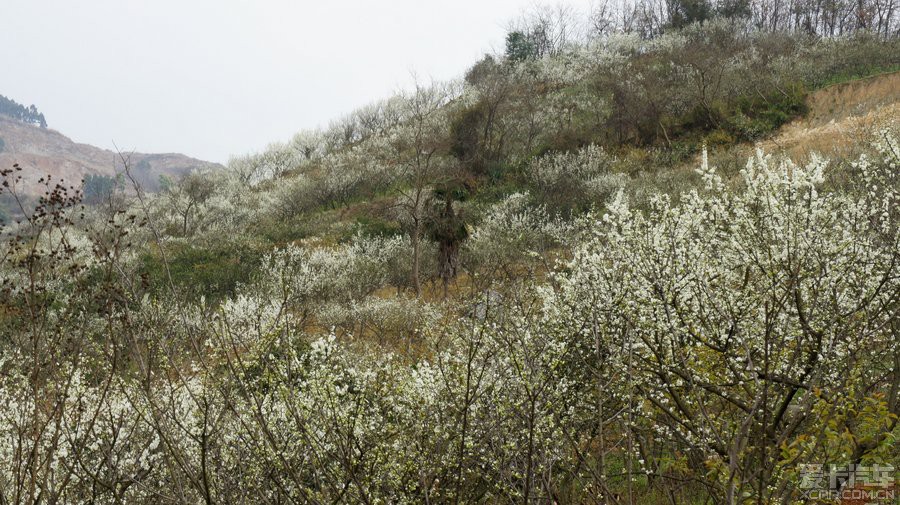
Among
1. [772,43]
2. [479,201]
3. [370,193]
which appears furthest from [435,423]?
[772,43]

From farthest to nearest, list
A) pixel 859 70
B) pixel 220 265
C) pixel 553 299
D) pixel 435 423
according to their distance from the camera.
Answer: pixel 859 70 < pixel 220 265 < pixel 553 299 < pixel 435 423

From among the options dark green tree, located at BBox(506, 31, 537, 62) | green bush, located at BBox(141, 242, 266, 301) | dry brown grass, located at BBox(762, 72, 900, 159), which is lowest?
green bush, located at BBox(141, 242, 266, 301)

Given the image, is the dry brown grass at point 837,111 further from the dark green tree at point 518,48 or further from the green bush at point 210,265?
the dark green tree at point 518,48

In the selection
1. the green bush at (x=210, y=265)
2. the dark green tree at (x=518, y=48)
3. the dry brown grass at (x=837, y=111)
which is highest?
the dark green tree at (x=518, y=48)

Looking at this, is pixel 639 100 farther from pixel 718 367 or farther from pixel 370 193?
pixel 718 367

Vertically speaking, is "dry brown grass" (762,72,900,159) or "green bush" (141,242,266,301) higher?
"dry brown grass" (762,72,900,159)

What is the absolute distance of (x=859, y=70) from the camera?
35.3 metres

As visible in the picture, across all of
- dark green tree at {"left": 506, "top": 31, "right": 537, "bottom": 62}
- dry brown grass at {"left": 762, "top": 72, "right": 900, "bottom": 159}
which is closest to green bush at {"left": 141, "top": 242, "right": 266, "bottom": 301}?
dry brown grass at {"left": 762, "top": 72, "right": 900, "bottom": 159}

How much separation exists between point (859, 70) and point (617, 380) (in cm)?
3985

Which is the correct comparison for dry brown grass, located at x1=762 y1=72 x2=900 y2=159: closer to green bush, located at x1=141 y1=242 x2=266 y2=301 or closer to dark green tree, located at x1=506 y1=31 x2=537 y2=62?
green bush, located at x1=141 y1=242 x2=266 y2=301

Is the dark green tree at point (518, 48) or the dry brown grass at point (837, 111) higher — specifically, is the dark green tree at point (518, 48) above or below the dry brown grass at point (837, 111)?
above

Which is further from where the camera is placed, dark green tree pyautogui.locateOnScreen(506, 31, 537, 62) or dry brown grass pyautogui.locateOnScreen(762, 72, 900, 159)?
dark green tree pyautogui.locateOnScreen(506, 31, 537, 62)

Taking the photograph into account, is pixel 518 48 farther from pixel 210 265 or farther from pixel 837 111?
pixel 210 265

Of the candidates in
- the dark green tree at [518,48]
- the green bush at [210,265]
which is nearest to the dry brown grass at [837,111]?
the green bush at [210,265]
